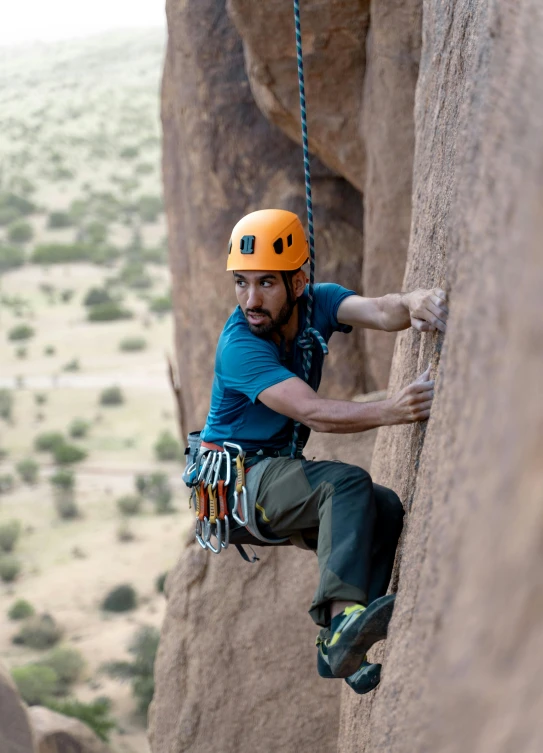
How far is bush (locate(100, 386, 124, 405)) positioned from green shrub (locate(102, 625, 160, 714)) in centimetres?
1185

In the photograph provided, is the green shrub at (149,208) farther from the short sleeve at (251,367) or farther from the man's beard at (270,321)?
the short sleeve at (251,367)

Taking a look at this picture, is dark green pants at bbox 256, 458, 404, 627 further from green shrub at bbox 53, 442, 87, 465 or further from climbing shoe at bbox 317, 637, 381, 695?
green shrub at bbox 53, 442, 87, 465

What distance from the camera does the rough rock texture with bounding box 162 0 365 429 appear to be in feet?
29.5

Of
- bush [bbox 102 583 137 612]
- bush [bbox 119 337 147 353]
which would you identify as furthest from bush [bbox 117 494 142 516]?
bush [bbox 119 337 147 353]

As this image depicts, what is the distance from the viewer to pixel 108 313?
3416 centimetres

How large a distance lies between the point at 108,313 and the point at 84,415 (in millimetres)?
8555

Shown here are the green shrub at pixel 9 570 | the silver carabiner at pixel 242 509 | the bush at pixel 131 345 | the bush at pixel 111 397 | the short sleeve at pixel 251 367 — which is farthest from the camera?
the bush at pixel 131 345

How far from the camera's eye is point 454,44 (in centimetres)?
442

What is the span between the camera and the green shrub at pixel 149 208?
1886 inches

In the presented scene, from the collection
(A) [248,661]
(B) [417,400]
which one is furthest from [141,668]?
(B) [417,400]

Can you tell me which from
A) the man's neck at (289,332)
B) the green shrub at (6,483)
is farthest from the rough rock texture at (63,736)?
the green shrub at (6,483)

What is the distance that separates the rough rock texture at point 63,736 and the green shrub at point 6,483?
12714 millimetres

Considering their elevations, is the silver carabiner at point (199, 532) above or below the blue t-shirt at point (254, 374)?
below

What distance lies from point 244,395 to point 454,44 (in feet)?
6.29
